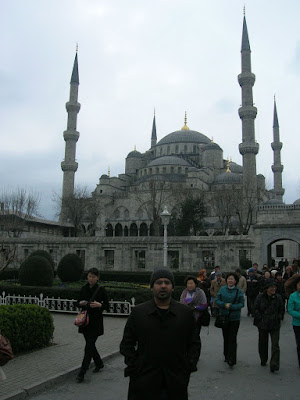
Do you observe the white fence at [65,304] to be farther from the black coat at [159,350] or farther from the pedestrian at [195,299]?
the black coat at [159,350]

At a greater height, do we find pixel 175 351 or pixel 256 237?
pixel 256 237

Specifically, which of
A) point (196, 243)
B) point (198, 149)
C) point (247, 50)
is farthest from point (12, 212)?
point (198, 149)

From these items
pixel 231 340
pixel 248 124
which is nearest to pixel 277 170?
pixel 248 124

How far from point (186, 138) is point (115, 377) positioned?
2779 inches

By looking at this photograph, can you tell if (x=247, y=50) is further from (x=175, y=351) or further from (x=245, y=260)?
(x=175, y=351)

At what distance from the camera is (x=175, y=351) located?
111 inches

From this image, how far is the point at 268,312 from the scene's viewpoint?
Result: 20.4ft

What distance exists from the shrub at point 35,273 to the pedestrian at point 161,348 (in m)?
11.6

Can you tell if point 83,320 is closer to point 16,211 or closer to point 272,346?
point 272,346

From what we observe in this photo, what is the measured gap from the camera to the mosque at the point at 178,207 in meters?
20.4

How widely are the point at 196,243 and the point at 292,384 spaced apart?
50.3 ft

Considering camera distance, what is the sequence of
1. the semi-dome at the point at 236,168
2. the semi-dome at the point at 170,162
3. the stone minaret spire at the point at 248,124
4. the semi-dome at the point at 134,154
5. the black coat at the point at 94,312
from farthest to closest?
the semi-dome at the point at 134,154, the semi-dome at the point at 236,168, the semi-dome at the point at 170,162, the stone minaret spire at the point at 248,124, the black coat at the point at 94,312

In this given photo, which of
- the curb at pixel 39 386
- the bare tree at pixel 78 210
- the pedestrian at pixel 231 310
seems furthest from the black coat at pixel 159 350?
the bare tree at pixel 78 210

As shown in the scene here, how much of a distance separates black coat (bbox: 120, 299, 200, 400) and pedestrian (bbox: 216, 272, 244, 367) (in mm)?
3352
